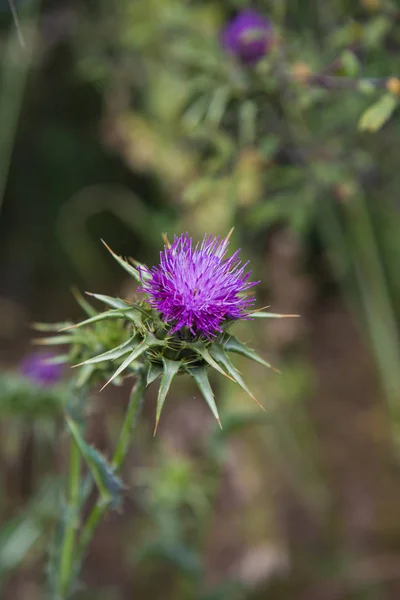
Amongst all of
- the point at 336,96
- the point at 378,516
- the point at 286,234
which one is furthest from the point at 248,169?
the point at 378,516

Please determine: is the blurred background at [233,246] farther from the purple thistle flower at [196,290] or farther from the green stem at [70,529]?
the purple thistle flower at [196,290]

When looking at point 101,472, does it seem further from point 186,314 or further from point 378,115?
point 378,115

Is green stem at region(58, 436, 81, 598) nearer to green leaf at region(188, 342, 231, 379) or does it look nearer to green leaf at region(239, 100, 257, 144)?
green leaf at region(188, 342, 231, 379)

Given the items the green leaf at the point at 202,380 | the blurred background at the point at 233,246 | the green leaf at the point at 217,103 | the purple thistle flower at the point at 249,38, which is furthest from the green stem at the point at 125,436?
the purple thistle flower at the point at 249,38

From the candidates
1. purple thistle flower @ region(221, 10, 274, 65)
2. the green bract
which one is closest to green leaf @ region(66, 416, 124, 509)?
the green bract

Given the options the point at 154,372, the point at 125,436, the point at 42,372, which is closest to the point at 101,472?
the point at 125,436

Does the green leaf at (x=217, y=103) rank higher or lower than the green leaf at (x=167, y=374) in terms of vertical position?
higher

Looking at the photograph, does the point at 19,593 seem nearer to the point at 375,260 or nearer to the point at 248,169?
the point at 248,169
